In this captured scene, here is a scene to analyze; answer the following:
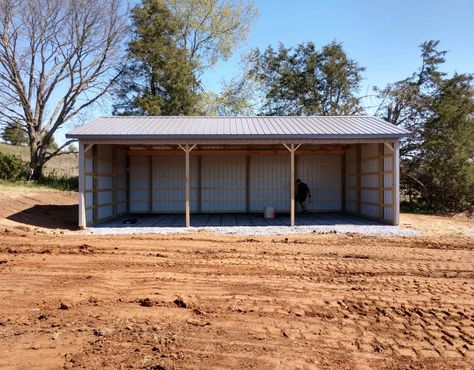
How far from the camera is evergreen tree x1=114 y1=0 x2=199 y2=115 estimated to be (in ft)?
74.4

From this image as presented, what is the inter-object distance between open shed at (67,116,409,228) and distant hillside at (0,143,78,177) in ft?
33.1

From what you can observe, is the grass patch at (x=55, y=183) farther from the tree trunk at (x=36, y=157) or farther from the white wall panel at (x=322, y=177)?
the white wall panel at (x=322, y=177)

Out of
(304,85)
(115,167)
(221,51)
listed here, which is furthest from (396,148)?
(221,51)

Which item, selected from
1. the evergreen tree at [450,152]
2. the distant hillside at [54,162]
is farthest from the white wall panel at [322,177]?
the distant hillside at [54,162]

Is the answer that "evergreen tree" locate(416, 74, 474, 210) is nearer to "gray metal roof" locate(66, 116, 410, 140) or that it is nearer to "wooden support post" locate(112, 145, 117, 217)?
"gray metal roof" locate(66, 116, 410, 140)

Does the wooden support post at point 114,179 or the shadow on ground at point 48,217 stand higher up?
the wooden support post at point 114,179

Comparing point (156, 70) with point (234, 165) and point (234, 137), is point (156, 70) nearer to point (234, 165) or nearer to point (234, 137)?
point (234, 165)

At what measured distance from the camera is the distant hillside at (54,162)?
24391mm

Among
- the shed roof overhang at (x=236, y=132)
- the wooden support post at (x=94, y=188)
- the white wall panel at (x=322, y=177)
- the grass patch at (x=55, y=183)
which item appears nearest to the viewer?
the shed roof overhang at (x=236, y=132)

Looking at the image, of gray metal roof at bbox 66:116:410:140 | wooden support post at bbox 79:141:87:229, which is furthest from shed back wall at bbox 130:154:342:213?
wooden support post at bbox 79:141:87:229

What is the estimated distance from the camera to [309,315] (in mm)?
4316

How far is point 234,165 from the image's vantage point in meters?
16.7

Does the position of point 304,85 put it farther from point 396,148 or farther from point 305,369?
point 305,369

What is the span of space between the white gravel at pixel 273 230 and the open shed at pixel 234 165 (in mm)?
778
